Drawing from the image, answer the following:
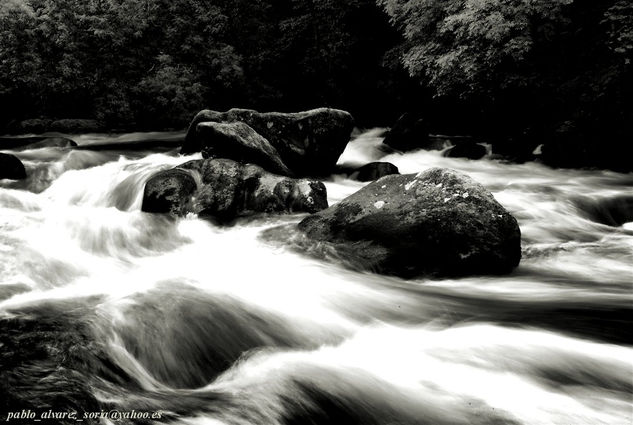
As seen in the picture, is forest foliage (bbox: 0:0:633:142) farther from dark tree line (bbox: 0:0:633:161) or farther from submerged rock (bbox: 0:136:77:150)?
submerged rock (bbox: 0:136:77:150)

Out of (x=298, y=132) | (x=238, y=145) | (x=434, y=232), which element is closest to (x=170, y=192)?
(x=238, y=145)

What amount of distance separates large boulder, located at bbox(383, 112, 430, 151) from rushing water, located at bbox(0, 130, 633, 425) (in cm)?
727

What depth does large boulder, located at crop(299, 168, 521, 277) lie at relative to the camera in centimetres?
521

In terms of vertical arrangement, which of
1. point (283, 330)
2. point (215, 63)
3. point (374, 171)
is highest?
point (215, 63)

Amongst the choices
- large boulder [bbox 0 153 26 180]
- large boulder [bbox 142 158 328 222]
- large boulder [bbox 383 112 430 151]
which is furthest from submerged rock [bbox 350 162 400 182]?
large boulder [bbox 0 153 26 180]

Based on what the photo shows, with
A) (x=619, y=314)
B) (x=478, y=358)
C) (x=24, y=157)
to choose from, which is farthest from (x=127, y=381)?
(x=24, y=157)

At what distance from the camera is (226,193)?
7211 mm

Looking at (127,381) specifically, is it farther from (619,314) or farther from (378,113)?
(378,113)

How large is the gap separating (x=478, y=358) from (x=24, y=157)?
1132 cm

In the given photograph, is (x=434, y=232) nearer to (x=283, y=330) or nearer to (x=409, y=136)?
(x=283, y=330)

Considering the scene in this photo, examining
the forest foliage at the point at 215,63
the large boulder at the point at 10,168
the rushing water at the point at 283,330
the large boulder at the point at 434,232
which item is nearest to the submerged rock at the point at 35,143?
the large boulder at the point at 10,168

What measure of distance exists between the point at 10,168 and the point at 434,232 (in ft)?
27.7

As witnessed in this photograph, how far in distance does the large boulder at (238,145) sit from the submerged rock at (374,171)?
2.33 metres

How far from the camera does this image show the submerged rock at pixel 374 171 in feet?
33.9
